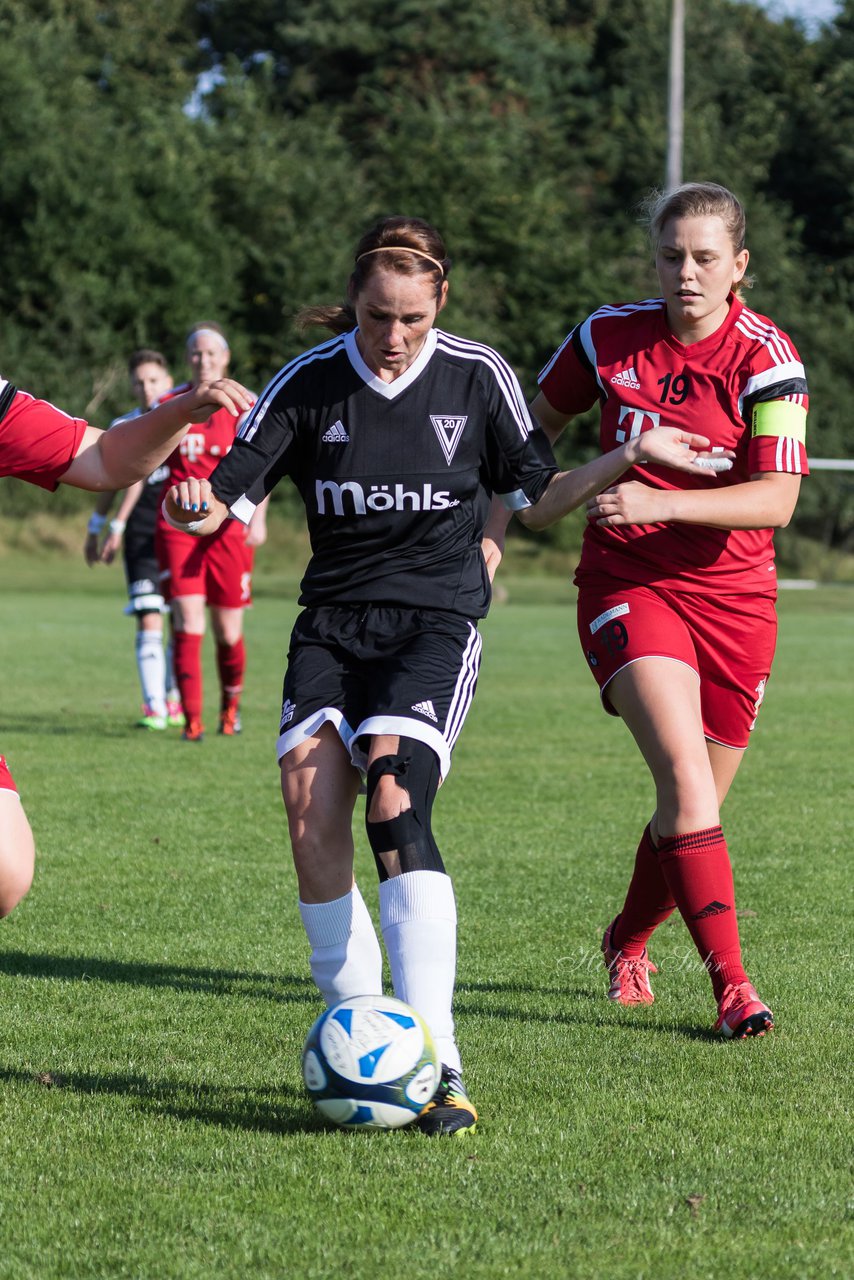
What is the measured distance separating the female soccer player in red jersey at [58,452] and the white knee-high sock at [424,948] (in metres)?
0.84

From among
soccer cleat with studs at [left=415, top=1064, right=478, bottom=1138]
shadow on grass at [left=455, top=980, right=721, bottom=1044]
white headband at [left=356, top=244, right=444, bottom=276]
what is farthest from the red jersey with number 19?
soccer cleat with studs at [left=415, top=1064, right=478, bottom=1138]

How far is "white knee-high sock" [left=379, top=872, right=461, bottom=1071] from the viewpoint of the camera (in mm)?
3674

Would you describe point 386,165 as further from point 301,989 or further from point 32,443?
point 32,443

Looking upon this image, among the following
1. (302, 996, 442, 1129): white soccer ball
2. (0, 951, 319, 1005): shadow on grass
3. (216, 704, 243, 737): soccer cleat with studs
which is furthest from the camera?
(216, 704, 243, 737): soccer cleat with studs

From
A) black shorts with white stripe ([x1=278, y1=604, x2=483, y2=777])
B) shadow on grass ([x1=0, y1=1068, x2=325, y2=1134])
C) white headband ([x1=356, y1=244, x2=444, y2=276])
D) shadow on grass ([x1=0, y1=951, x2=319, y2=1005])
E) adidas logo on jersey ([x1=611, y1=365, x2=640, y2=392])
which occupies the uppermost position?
white headband ([x1=356, y1=244, x2=444, y2=276])

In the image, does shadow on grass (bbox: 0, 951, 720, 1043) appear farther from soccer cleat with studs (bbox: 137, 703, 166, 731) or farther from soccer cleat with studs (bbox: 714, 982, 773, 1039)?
soccer cleat with studs (bbox: 137, 703, 166, 731)

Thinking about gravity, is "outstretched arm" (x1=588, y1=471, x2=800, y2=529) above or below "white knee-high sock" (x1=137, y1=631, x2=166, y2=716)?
above

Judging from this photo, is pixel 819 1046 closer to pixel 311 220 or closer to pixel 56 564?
pixel 56 564

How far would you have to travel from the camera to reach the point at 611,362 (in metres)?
4.68

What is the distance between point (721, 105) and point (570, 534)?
67.7 feet

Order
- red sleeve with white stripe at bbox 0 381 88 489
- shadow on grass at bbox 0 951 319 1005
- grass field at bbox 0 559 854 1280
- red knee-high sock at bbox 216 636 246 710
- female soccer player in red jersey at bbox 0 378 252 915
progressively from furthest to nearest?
1. red knee-high sock at bbox 216 636 246 710
2. shadow on grass at bbox 0 951 319 1005
3. red sleeve with white stripe at bbox 0 381 88 489
4. female soccer player in red jersey at bbox 0 378 252 915
5. grass field at bbox 0 559 854 1280

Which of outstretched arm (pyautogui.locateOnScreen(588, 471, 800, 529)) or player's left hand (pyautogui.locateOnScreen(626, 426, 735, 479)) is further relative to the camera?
outstretched arm (pyautogui.locateOnScreen(588, 471, 800, 529))

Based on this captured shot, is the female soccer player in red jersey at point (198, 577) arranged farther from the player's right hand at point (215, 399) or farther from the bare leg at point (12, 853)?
the player's right hand at point (215, 399)

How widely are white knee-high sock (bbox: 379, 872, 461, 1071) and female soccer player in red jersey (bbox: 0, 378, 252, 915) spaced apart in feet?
2.75
